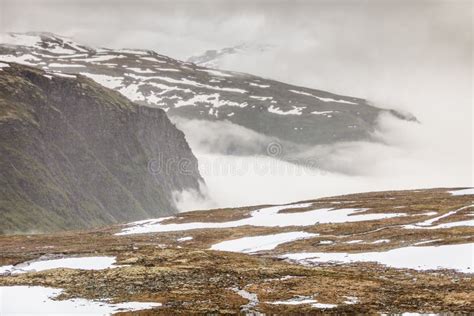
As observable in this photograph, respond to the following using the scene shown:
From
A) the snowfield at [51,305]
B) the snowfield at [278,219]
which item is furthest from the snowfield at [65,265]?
the snowfield at [278,219]

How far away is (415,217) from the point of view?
9925 centimetres

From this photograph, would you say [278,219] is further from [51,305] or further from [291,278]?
[51,305]

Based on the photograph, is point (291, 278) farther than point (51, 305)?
Yes

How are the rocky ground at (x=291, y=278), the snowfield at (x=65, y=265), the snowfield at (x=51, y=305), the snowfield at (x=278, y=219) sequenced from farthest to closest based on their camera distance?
1. the snowfield at (x=278, y=219)
2. the snowfield at (x=65, y=265)
3. the rocky ground at (x=291, y=278)
4. the snowfield at (x=51, y=305)

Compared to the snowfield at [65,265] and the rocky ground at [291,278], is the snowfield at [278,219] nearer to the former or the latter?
the rocky ground at [291,278]

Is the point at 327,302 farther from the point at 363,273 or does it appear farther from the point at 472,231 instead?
the point at 472,231

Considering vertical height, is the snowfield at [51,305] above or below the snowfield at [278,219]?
below

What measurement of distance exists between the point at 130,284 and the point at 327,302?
721 inches

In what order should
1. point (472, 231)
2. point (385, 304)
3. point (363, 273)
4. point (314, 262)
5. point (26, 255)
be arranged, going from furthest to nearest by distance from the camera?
point (26, 255), point (472, 231), point (314, 262), point (363, 273), point (385, 304)

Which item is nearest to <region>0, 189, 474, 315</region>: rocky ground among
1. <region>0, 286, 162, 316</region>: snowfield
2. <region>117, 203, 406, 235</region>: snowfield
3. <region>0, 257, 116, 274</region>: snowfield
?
<region>0, 286, 162, 316</region>: snowfield

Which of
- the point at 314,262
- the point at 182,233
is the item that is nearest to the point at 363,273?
the point at 314,262

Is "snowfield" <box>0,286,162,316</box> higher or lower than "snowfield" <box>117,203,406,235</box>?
lower

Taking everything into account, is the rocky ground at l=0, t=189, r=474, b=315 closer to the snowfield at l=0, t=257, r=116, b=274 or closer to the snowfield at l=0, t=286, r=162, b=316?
the snowfield at l=0, t=286, r=162, b=316

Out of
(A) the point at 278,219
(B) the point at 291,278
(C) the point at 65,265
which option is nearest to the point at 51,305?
(B) the point at 291,278
